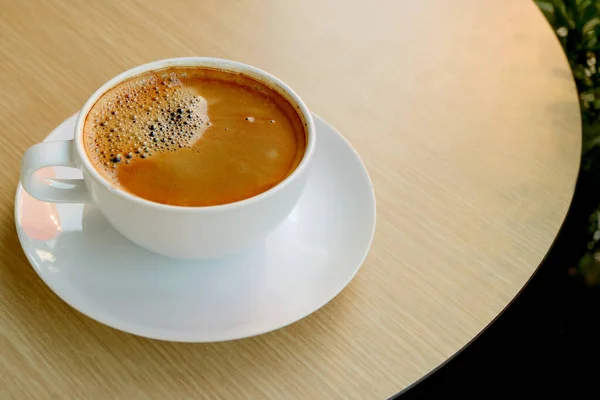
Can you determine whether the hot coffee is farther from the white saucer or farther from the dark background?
the dark background

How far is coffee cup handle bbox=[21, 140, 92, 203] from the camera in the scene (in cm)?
54

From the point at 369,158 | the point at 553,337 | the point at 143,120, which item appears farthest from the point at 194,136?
the point at 553,337

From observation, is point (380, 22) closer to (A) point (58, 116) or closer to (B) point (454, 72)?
(B) point (454, 72)

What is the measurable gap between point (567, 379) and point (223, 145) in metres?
0.98

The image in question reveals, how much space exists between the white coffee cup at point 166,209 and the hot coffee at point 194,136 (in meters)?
0.02

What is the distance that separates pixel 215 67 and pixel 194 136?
0.32 feet

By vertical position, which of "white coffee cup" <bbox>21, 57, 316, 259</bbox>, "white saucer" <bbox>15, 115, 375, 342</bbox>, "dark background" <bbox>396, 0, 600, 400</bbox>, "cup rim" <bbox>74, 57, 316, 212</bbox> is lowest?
"dark background" <bbox>396, 0, 600, 400</bbox>

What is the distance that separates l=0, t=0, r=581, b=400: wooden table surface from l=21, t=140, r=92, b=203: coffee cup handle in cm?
8

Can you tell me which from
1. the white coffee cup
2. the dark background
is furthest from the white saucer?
the dark background

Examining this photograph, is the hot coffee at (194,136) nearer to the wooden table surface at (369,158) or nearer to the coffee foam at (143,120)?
the coffee foam at (143,120)

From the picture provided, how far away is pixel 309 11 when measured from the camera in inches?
36.6

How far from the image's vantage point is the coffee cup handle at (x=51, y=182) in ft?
1.78

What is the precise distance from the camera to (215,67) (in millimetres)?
659

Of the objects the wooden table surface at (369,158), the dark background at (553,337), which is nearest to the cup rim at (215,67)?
the wooden table surface at (369,158)
